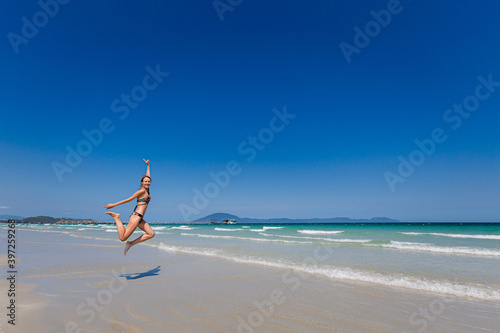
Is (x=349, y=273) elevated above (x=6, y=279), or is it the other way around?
(x=6, y=279)

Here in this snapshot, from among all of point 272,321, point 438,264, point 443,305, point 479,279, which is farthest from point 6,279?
point 438,264

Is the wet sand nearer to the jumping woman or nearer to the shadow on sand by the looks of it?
the shadow on sand

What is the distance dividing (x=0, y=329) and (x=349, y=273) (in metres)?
8.33

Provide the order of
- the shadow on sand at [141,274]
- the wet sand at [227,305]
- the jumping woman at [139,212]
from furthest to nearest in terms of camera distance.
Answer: the shadow on sand at [141,274]
the jumping woman at [139,212]
the wet sand at [227,305]

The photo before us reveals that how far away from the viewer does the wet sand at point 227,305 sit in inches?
174

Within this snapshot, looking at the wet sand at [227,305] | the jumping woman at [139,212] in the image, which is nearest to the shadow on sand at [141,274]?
the wet sand at [227,305]

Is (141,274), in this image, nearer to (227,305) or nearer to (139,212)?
(139,212)

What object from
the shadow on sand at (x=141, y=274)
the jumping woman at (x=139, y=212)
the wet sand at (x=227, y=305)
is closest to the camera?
the wet sand at (x=227, y=305)

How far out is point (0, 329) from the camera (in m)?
4.00

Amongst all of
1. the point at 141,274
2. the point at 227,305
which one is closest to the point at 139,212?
the point at 141,274

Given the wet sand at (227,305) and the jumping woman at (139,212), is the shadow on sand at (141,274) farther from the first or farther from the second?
the jumping woman at (139,212)

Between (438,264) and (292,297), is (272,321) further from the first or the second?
(438,264)

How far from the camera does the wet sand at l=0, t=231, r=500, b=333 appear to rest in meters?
4.42

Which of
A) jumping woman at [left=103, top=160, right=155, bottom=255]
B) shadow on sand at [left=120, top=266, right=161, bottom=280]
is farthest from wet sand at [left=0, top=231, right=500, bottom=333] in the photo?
jumping woman at [left=103, top=160, right=155, bottom=255]
